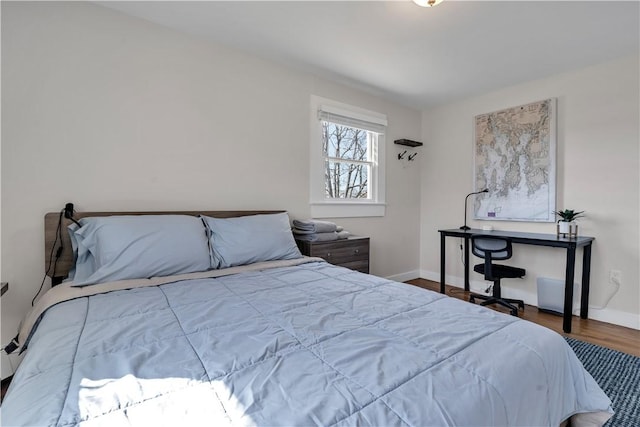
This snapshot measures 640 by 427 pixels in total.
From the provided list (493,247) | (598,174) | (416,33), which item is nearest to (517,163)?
(598,174)

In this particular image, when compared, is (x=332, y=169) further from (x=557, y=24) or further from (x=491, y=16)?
(x=557, y=24)

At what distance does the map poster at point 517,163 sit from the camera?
3.18 meters

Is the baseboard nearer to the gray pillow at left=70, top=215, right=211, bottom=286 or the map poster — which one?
the map poster

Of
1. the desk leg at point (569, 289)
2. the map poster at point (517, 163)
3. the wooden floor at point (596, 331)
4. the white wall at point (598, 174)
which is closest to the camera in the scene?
the wooden floor at point (596, 331)

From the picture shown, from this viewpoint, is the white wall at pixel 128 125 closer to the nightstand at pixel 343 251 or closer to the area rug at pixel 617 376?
the nightstand at pixel 343 251

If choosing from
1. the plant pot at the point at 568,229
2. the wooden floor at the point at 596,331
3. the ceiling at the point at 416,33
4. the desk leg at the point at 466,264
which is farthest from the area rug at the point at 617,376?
the ceiling at the point at 416,33

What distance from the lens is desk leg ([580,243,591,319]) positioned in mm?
2854

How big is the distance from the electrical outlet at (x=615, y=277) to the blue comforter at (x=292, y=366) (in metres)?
2.36

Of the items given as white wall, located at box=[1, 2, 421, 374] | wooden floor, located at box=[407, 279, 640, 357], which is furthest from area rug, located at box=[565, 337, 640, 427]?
white wall, located at box=[1, 2, 421, 374]

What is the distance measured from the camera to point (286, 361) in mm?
862

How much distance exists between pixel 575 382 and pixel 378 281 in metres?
0.90

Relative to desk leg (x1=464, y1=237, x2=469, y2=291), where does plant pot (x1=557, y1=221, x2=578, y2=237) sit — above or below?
above

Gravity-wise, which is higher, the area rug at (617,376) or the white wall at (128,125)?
the white wall at (128,125)

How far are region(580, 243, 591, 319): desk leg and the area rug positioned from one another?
2.19 ft
